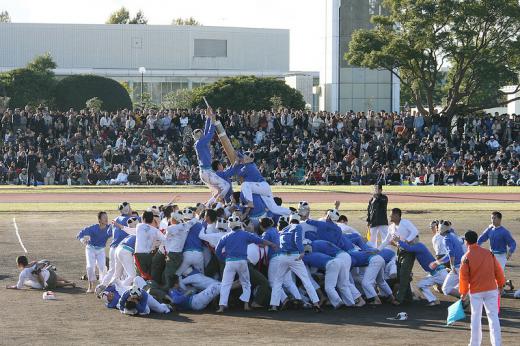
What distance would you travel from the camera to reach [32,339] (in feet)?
54.0

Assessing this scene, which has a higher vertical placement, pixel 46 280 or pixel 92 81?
pixel 92 81

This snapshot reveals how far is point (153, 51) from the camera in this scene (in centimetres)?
11719

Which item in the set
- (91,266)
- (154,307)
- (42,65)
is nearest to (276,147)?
(91,266)

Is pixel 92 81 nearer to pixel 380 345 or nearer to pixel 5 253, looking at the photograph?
pixel 5 253

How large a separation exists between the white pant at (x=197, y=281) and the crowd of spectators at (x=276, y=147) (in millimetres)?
31438

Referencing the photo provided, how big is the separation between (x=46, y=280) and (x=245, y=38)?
102846mm

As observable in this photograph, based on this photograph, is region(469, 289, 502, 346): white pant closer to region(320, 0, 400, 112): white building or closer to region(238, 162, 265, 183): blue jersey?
region(238, 162, 265, 183): blue jersey

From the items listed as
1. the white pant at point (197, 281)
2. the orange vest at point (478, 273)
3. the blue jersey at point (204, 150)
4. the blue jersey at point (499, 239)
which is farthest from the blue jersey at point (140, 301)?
the blue jersey at point (499, 239)

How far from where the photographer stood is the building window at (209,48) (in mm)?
120062

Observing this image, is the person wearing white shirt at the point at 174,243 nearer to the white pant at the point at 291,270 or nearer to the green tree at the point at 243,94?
Result: the white pant at the point at 291,270

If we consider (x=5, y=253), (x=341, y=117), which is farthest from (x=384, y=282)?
(x=341, y=117)

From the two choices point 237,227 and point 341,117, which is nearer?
point 237,227

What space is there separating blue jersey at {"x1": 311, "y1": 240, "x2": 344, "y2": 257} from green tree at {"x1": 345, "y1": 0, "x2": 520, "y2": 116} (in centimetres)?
4485

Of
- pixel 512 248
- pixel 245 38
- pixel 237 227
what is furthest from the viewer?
pixel 245 38
